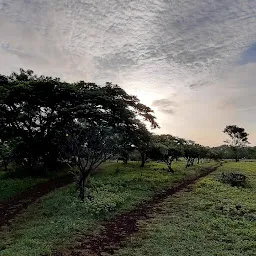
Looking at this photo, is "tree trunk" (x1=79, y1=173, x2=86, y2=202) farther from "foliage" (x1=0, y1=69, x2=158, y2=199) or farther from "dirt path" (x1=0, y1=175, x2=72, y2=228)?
"foliage" (x1=0, y1=69, x2=158, y2=199)

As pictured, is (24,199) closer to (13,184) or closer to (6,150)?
(13,184)

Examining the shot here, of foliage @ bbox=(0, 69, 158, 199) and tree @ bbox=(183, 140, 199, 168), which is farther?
tree @ bbox=(183, 140, 199, 168)

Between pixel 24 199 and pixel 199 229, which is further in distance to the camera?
pixel 24 199

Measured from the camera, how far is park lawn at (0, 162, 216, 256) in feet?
53.2

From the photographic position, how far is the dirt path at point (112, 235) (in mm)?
15530

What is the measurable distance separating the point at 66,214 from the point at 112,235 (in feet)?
17.4

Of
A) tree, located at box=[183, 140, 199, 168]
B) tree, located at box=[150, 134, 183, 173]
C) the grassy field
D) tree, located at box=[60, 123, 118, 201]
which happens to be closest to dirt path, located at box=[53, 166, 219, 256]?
tree, located at box=[60, 123, 118, 201]

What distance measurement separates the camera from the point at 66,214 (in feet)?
73.3

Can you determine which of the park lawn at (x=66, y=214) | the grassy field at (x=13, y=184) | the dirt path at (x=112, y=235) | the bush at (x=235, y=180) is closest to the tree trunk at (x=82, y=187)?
the park lawn at (x=66, y=214)

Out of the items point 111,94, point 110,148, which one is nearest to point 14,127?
point 111,94

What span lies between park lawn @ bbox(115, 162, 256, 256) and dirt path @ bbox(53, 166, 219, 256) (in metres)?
0.64

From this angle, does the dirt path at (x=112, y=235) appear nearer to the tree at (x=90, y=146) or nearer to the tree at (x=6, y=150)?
the tree at (x=90, y=146)

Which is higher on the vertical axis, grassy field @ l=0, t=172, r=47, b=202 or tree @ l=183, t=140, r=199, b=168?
tree @ l=183, t=140, r=199, b=168

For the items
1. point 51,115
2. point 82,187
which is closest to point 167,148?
point 51,115
